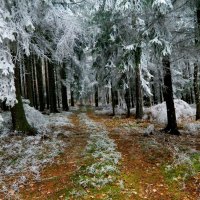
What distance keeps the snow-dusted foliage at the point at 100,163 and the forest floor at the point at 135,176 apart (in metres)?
0.17

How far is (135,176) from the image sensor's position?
32.7ft

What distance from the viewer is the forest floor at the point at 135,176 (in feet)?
28.6

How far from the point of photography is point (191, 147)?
42.3 ft

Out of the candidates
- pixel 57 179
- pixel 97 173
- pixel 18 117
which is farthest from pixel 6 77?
pixel 97 173

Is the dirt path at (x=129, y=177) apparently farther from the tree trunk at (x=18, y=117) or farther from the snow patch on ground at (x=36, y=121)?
the snow patch on ground at (x=36, y=121)

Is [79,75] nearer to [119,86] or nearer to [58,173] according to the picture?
[119,86]

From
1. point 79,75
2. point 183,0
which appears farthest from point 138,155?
point 79,75

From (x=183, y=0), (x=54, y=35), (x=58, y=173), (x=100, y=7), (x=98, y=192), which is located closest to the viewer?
(x=98, y=192)

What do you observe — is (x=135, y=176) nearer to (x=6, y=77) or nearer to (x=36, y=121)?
(x=6, y=77)

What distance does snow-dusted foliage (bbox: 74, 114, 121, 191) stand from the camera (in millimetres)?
9367

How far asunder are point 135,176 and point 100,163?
51.8 inches

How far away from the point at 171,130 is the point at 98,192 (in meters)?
8.37

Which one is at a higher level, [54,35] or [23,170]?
[54,35]

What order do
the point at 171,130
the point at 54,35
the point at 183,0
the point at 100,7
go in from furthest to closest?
the point at 54,35 < the point at 171,130 < the point at 100,7 < the point at 183,0
